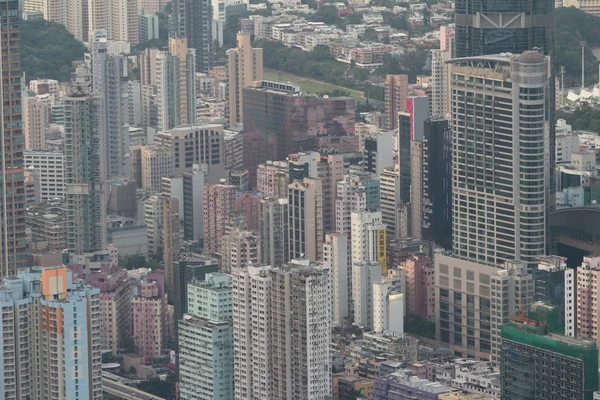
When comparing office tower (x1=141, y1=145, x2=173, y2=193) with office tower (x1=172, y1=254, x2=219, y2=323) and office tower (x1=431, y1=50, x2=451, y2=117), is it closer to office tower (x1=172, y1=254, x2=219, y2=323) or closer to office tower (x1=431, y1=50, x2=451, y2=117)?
office tower (x1=431, y1=50, x2=451, y2=117)

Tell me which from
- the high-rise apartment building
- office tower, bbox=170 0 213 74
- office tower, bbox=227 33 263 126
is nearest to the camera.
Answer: the high-rise apartment building

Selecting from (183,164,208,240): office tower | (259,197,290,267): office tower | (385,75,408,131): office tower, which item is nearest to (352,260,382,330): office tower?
(259,197,290,267): office tower

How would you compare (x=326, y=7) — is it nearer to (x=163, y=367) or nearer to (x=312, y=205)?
(x=312, y=205)

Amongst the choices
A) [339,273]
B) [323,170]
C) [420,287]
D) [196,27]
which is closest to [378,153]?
[323,170]

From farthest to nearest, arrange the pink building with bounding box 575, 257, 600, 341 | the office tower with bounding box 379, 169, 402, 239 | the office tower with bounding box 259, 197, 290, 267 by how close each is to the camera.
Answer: the office tower with bounding box 379, 169, 402, 239, the office tower with bounding box 259, 197, 290, 267, the pink building with bounding box 575, 257, 600, 341

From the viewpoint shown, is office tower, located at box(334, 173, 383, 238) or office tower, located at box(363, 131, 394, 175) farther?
office tower, located at box(363, 131, 394, 175)

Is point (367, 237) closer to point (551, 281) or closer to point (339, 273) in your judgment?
point (339, 273)
